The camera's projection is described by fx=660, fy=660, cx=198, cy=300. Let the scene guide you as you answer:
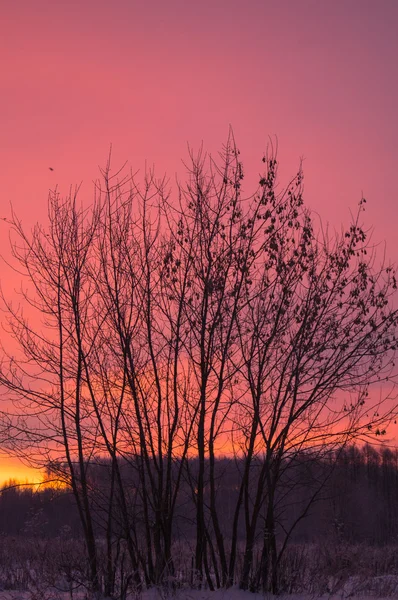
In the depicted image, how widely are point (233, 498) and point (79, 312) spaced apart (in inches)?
168

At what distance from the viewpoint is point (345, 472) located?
996 cm

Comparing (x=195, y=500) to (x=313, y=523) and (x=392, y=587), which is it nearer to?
(x=392, y=587)

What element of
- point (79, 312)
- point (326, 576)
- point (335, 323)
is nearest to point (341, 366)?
point (335, 323)

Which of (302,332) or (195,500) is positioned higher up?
(302,332)

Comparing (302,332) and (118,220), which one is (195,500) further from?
(118,220)

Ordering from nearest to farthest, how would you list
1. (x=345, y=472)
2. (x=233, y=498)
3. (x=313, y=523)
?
(x=345, y=472)
(x=233, y=498)
(x=313, y=523)

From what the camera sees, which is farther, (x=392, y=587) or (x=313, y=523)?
(x=313, y=523)

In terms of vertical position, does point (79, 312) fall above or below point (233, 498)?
above

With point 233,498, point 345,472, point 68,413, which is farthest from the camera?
point 233,498

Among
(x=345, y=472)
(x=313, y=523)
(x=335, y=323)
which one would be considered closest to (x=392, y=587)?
(x=345, y=472)

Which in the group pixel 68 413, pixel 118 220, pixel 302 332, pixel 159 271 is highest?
pixel 118 220

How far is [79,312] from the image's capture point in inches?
373

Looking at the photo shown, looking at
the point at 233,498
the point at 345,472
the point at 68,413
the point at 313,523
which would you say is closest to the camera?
the point at 68,413

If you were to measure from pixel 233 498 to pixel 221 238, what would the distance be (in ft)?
14.8
